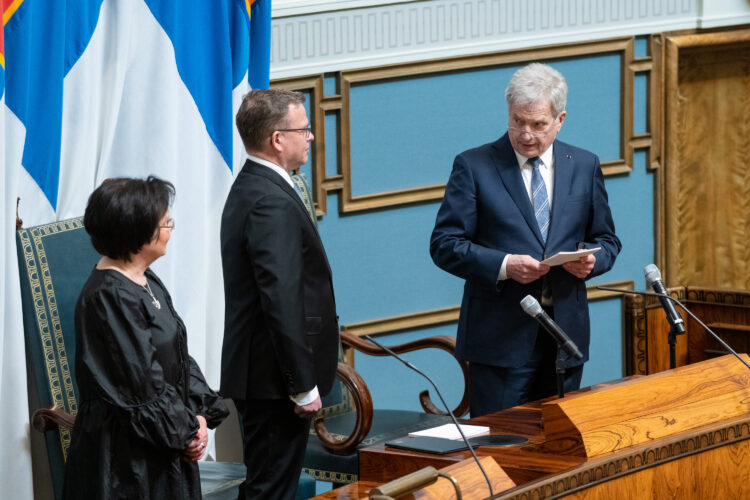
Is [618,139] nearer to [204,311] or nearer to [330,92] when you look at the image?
[330,92]

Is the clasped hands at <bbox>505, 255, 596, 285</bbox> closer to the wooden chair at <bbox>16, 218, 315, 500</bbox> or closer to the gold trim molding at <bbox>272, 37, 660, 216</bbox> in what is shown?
the wooden chair at <bbox>16, 218, 315, 500</bbox>

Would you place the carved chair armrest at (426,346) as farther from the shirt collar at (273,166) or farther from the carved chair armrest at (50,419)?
the carved chair armrest at (50,419)

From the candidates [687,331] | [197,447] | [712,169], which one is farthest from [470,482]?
[712,169]

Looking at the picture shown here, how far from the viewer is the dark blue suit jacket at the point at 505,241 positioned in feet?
11.5

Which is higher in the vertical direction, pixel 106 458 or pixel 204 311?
pixel 204 311

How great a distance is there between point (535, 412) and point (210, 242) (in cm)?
143

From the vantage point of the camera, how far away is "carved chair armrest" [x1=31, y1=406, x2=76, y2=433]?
3256mm

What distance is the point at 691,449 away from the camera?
9.00ft

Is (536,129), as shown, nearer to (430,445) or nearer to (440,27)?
(430,445)

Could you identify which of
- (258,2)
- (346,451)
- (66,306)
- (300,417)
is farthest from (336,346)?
(258,2)

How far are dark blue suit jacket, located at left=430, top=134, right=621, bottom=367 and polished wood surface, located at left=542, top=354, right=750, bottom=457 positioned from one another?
0.56 metres

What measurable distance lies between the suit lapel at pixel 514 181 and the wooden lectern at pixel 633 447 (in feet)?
2.51

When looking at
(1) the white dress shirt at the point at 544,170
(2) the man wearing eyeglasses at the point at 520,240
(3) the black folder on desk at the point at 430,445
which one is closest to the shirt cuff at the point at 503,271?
(2) the man wearing eyeglasses at the point at 520,240

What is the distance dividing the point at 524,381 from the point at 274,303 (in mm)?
860
